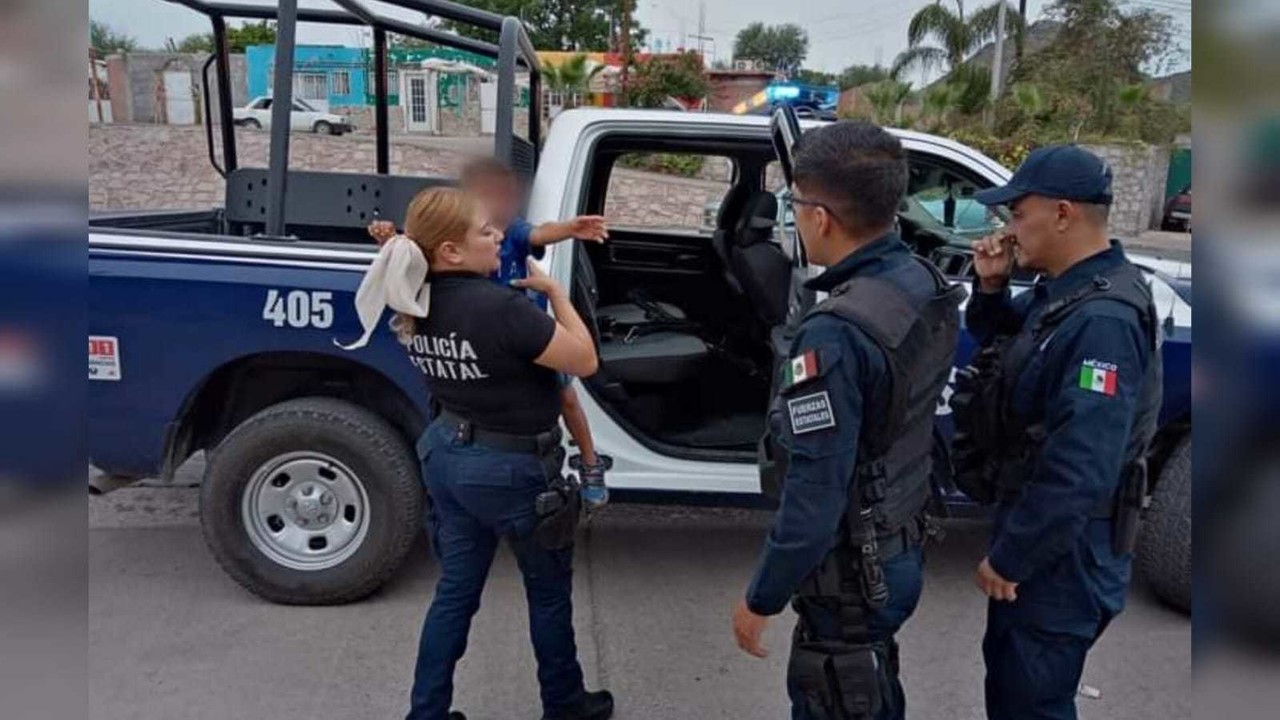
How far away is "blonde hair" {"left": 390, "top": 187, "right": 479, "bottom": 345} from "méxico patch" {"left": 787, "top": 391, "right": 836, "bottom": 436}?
1013 millimetres

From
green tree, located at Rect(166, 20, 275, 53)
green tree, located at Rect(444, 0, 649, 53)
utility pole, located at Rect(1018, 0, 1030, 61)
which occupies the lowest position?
green tree, located at Rect(166, 20, 275, 53)

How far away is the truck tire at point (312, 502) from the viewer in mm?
3447

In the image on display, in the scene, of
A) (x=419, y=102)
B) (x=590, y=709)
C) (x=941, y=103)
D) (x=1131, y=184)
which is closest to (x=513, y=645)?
(x=590, y=709)

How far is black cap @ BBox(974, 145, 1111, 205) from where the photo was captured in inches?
81.0

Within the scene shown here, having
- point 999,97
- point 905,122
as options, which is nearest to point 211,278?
point 905,122

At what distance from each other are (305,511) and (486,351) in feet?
5.05

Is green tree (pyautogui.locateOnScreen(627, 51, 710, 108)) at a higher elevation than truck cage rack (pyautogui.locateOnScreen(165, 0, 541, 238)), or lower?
higher

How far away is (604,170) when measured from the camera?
4.77 meters

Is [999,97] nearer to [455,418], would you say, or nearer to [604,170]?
[604,170]

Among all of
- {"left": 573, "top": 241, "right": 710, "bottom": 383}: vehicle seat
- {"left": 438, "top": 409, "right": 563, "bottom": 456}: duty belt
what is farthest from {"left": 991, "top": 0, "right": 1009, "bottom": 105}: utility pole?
{"left": 438, "top": 409, "right": 563, "bottom": 456}: duty belt

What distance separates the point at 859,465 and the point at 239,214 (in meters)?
3.46

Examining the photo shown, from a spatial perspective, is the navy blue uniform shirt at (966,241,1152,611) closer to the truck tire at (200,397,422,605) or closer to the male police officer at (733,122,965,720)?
the male police officer at (733,122,965,720)

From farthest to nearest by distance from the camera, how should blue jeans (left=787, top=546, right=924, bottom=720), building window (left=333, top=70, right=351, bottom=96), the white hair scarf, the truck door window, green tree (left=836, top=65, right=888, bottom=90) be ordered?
green tree (left=836, top=65, right=888, bottom=90), building window (left=333, top=70, right=351, bottom=96), the truck door window, the white hair scarf, blue jeans (left=787, top=546, right=924, bottom=720)

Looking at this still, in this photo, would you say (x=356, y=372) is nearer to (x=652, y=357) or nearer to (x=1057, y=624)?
(x=652, y=357)
